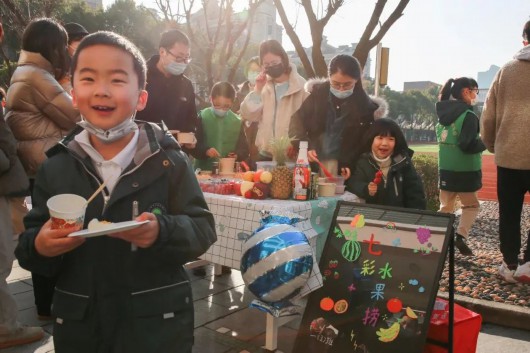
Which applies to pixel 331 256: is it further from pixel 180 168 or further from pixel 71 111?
pixel 71 111

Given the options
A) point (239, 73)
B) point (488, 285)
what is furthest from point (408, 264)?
point (239, 73)

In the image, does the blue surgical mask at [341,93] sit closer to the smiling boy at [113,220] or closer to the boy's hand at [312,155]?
the boy's hand at [312,155]

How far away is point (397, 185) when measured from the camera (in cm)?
352

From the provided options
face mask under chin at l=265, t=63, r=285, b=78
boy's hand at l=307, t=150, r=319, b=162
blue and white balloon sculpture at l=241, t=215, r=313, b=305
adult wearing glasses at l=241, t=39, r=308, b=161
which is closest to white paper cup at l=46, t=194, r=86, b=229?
blue and white balloon sculpture at l=241, t=215, r=313, b=305

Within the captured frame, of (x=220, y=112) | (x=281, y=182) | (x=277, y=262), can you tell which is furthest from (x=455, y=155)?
(x=277, y=262)

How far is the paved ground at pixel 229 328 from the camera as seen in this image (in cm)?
321

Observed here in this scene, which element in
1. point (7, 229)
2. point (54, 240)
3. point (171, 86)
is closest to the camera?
point (54, 240)

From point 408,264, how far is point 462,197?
11.9ft

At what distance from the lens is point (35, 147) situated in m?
3.34

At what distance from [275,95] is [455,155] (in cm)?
268

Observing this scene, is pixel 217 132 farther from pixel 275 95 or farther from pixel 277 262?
pixel 277 262

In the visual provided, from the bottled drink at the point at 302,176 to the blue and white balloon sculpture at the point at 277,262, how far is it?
0.52 meters

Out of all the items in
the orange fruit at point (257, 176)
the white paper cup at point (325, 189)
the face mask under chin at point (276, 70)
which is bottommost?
the white paper cup at point (325, 189)

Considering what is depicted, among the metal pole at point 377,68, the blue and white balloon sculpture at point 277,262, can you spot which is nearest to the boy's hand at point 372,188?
the blue and white balloon sculpture at point 277,262
